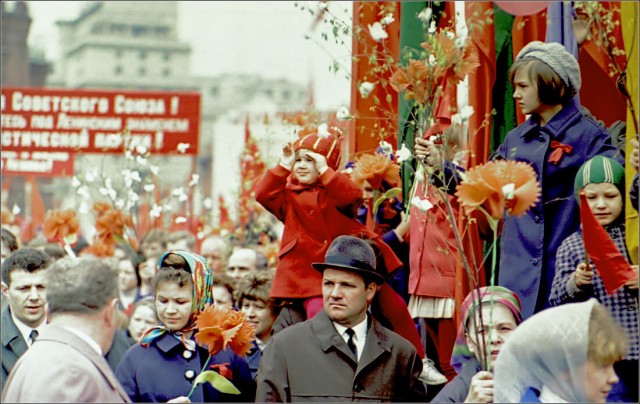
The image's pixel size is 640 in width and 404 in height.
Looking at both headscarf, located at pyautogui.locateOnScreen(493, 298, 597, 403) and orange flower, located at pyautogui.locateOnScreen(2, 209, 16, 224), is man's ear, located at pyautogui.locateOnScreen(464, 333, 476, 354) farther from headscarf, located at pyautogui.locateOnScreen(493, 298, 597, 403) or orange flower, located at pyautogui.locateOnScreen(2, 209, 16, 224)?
orange flower, located at pyautogui.locateOnScreen(2, 209, 16, 224)

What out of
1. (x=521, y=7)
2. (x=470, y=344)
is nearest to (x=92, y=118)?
(x=521, y=7)

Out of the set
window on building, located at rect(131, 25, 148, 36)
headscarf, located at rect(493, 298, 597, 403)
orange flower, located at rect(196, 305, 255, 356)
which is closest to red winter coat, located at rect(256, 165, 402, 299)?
orange flower, located at rect(196, 305, 255, 356)

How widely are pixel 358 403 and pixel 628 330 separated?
131 centimetres

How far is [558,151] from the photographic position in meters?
7.73

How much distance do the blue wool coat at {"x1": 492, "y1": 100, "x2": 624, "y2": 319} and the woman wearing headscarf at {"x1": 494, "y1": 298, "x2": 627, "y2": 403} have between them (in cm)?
212

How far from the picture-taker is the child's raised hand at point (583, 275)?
7.12m

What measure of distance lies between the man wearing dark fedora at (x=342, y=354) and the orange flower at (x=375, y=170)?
1.72 meters

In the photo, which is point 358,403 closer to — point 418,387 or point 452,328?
point 418,387

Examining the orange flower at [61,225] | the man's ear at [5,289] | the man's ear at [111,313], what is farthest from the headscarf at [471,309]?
the orange flower at [61,225]

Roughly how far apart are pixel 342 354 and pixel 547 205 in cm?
136

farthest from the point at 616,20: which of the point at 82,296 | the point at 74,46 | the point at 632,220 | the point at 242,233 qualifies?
the point at 74,46

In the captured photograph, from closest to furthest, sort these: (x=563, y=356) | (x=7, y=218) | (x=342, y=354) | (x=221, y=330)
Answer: (x=563, y=356)
(x=342, y=354)
(x=221, y=330)
(x=7, y=218)

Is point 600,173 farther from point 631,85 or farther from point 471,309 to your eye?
point 471,309

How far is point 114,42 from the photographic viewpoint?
9731 centimetres
